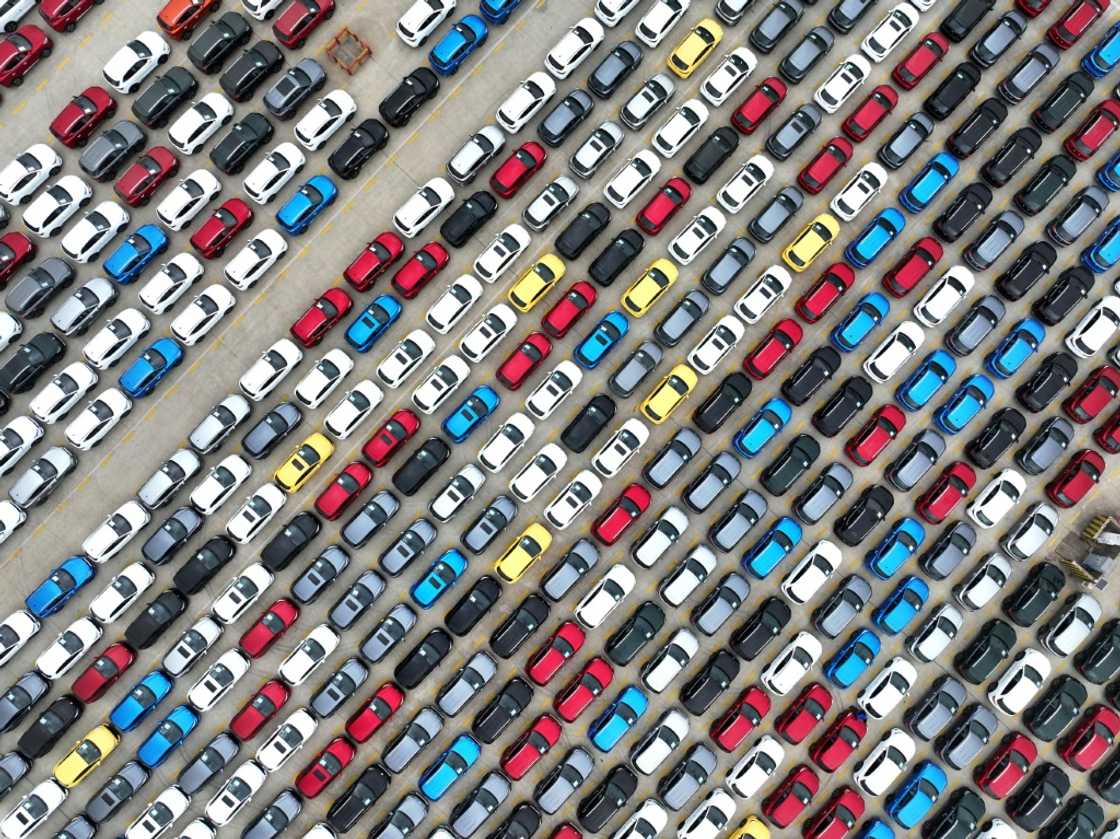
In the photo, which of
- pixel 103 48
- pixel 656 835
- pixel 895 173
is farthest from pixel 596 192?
pixel 656 835

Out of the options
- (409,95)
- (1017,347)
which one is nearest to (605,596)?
(1017,347)

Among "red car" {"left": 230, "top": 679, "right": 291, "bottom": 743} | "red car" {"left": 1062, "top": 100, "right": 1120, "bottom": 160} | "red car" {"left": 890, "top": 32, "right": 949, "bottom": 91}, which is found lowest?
"red car" {"left": 230, "top": 679, "right": 291, "bottom": 743}

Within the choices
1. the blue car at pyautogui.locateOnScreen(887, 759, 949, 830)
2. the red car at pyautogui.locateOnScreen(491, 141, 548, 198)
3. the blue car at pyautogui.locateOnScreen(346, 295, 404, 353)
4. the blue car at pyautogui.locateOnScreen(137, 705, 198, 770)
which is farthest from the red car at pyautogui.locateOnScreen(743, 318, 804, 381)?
the blue car at pyautogui.locateOnScreen(137, 705, 198, 770)

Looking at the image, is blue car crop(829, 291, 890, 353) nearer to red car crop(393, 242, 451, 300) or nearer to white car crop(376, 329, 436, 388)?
red car crop(393, 242, 451, 300)

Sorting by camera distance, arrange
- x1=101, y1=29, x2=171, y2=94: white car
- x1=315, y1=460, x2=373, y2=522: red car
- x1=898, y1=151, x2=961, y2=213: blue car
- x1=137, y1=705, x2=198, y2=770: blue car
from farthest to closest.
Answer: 1. x1=898, y1=151, x2=961, y2=213: blue car
2. x1=315, y1=460, x2=373, y2=522: red car
3. x1=101, y1=29, x2=171, y2=94: white car
4. x1=137, y1=705, x2=198, y2=770: blue car

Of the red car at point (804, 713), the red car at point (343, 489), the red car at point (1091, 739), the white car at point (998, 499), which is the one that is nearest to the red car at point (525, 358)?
the red car at point (343, 489)

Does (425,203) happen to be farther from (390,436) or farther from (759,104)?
(759,104)

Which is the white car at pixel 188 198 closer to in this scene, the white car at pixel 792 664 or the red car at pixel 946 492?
the white car at pixel 792 664
